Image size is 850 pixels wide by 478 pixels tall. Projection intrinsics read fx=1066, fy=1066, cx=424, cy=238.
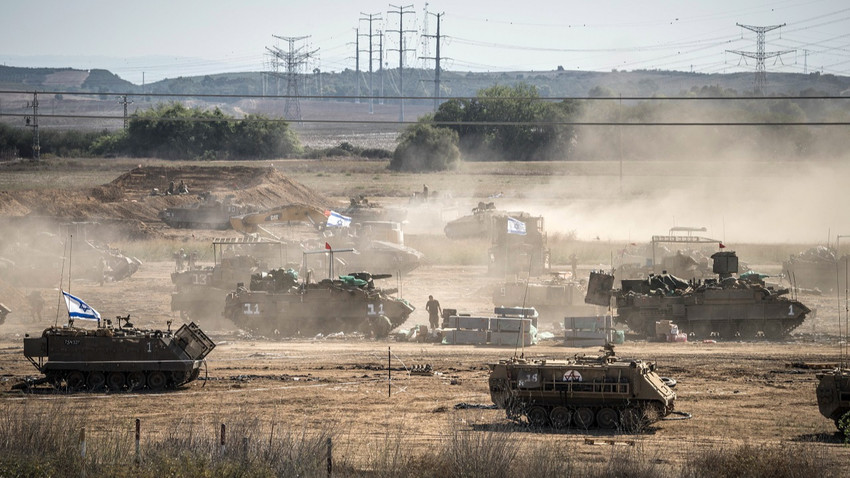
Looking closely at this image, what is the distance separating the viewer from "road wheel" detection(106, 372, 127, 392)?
71.4 feet

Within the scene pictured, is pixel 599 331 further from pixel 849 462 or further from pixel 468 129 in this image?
pixel 468 129

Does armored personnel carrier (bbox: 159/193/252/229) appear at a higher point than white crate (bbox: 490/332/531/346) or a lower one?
higher

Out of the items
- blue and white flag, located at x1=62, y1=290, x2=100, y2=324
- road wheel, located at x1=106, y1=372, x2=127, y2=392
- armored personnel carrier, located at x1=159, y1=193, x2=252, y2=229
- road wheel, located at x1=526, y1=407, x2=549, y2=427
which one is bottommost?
road wheel, located at x1=106, y1=372, x2=127, y2=392

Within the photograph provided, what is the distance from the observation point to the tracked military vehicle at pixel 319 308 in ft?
97.6

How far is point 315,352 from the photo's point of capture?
1064 inches

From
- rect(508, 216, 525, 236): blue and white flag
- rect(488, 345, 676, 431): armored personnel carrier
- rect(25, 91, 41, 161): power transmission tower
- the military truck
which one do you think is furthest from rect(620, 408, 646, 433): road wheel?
rect(508, 216, 525, 236): blue and white flag

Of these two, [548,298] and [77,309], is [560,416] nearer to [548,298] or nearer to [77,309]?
[77,309]

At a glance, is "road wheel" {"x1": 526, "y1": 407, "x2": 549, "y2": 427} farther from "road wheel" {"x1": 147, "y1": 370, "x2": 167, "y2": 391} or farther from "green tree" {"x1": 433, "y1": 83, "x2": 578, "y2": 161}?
"green tree" {"x1": 433, "y1": 83, "x2": 578, "y2": 161}

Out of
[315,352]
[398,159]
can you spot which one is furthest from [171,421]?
[398,159]

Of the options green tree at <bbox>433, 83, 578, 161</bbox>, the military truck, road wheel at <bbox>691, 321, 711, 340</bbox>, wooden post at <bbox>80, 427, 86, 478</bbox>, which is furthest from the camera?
green tree at <bbox>433, 83, 578, 161</bbox>

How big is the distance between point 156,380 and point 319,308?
854 centimetres

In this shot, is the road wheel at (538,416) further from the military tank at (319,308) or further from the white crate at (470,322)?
the military tank at (319,308)

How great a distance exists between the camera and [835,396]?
673 inches

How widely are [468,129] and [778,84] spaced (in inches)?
3549
